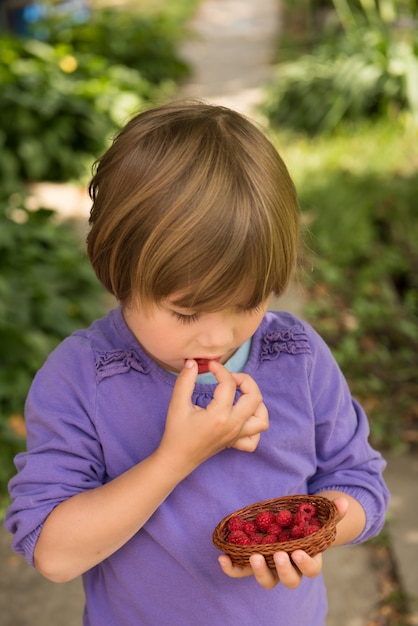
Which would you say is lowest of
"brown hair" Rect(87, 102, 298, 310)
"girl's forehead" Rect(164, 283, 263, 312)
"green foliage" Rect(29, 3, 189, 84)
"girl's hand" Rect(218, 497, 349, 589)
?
"girl's hand" Rect(218, 497, 349, 589)

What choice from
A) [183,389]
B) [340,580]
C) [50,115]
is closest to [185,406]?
[183,389]

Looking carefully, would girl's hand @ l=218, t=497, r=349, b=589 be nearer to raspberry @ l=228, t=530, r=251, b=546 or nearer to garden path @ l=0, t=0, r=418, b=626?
raspberry @ l=228, t=530, r=251, b=546

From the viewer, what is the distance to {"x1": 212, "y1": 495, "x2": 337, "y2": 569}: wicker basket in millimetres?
1364

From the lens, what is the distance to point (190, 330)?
1.39 meters

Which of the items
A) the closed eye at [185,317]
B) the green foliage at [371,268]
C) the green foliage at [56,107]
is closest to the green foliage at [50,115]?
the green foliage at [56,107]

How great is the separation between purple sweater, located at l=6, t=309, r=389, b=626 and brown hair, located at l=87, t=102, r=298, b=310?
187 mm

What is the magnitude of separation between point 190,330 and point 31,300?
281cm

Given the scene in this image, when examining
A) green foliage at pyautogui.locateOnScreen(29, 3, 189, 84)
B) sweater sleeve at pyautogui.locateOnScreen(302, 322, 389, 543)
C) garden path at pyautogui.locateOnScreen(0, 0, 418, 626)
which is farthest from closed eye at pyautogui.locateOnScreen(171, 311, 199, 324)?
green foliage at pyautogui.locateOnScreen(29, 3, 189, 84)

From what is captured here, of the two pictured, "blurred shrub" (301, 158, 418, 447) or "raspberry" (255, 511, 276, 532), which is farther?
"blurred shrub" (301, 158, 418, 447)

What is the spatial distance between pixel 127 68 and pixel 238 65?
5.12 ft

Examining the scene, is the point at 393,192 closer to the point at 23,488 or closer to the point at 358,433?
the point at 358,433

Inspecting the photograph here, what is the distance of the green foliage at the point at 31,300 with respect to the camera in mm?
3624

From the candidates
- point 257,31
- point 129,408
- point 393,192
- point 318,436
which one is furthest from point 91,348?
point 257,31

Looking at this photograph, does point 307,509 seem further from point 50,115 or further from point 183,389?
point 50,115
